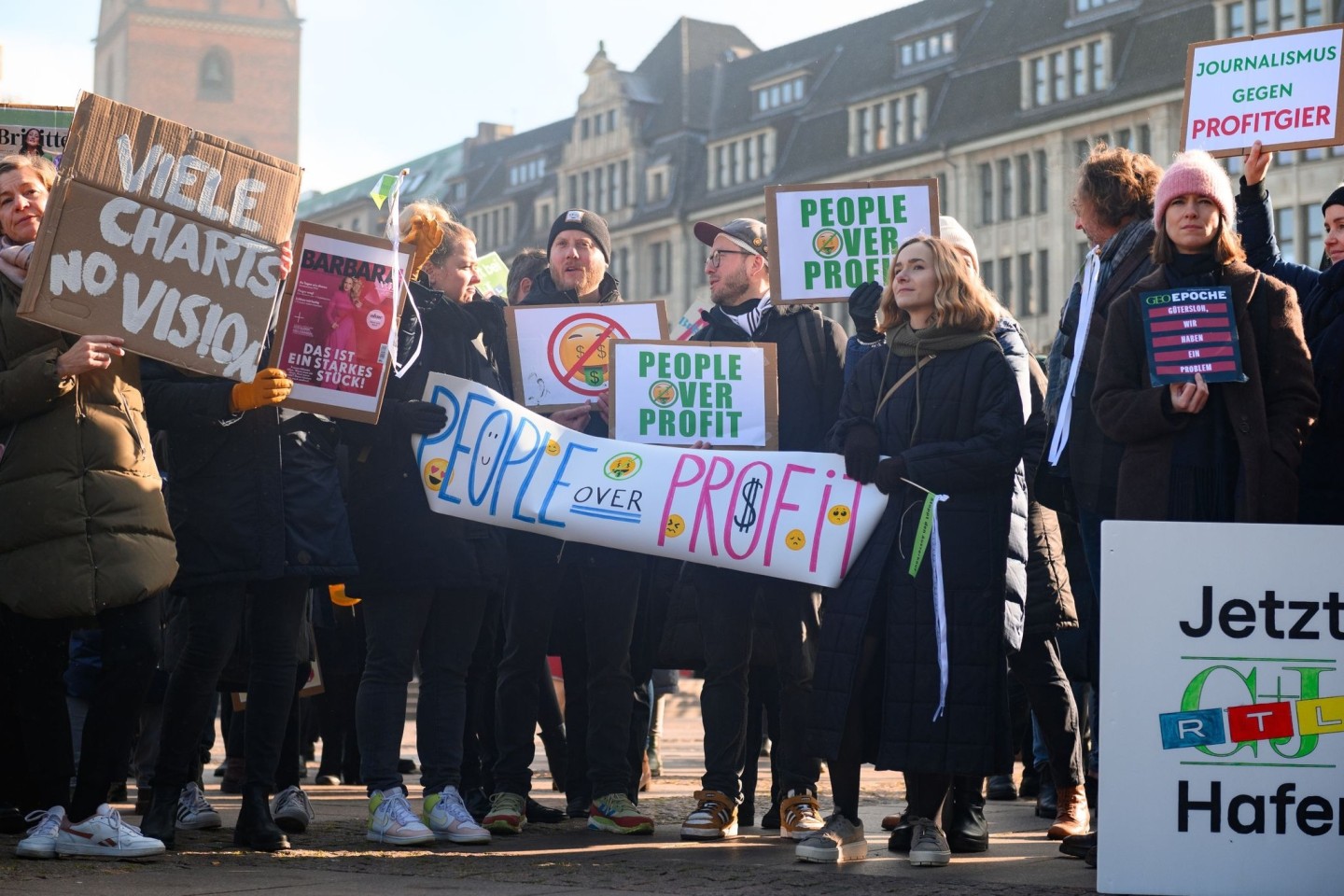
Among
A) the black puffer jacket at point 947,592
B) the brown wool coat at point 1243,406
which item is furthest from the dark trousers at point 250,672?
the brown wool coat at point 1243,406

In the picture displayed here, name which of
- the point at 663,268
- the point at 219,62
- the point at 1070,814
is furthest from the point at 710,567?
the point at 219,62

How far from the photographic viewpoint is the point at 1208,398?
5707 mm

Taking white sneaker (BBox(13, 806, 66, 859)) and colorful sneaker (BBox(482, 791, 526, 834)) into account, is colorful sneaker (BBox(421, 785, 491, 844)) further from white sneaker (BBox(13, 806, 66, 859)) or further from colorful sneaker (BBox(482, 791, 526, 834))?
white sneaker (BBox(13, 806, 66, 859))

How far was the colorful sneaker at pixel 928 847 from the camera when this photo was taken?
6.01m

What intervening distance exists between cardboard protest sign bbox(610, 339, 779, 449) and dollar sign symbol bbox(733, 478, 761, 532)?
1.24ft

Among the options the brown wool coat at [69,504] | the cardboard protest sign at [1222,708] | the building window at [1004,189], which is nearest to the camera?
the cardboard protest sign at [1222,708]

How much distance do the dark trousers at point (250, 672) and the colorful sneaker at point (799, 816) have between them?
1.81 metres

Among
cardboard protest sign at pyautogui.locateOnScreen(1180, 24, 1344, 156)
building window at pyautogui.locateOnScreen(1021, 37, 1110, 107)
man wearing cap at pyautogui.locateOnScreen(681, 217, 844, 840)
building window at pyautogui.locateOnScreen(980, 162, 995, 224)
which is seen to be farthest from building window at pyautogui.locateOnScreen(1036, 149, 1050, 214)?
man wearing cap at pyautogui.locateOnScreen(681, 217, 844, 840)

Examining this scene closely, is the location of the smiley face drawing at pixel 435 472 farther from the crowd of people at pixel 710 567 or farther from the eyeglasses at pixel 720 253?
the eyeglasses at pixel 720 253

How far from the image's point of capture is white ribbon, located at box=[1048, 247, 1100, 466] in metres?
6.49

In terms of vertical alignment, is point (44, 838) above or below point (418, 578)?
below

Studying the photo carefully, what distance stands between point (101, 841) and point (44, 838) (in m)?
0.18

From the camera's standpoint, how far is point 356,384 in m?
6.71

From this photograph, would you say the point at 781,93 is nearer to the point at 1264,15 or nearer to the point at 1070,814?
the point at 1264,15
